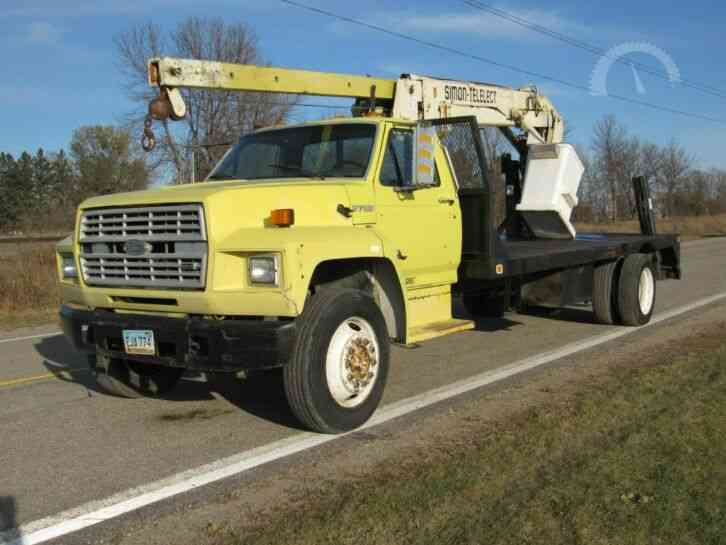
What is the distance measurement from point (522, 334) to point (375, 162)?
4.17 metres

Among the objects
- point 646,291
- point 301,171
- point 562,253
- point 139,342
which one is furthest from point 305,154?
point 646,291

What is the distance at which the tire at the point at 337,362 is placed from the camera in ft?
16.1

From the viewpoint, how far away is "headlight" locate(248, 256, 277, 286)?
15.6 feet

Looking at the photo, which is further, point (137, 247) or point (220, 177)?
point (220, 177)

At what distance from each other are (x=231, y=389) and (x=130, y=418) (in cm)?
109

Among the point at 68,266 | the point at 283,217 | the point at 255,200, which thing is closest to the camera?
the point at 283,217

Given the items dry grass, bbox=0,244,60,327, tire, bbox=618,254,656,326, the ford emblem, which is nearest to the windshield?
the ford emblem

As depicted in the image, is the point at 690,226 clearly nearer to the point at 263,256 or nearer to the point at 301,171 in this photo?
the point at 301,171

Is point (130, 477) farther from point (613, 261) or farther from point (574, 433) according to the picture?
point (613, 261)

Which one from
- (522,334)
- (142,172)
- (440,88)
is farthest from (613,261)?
(142,172)

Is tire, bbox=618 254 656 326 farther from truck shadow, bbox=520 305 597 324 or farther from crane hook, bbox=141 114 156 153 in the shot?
crane hook, bbox=141 114 156 153

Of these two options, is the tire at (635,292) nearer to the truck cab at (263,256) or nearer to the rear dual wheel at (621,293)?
the rear dual wheel at (621,293)

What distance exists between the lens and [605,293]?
984 cm

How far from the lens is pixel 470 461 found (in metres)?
4.57
